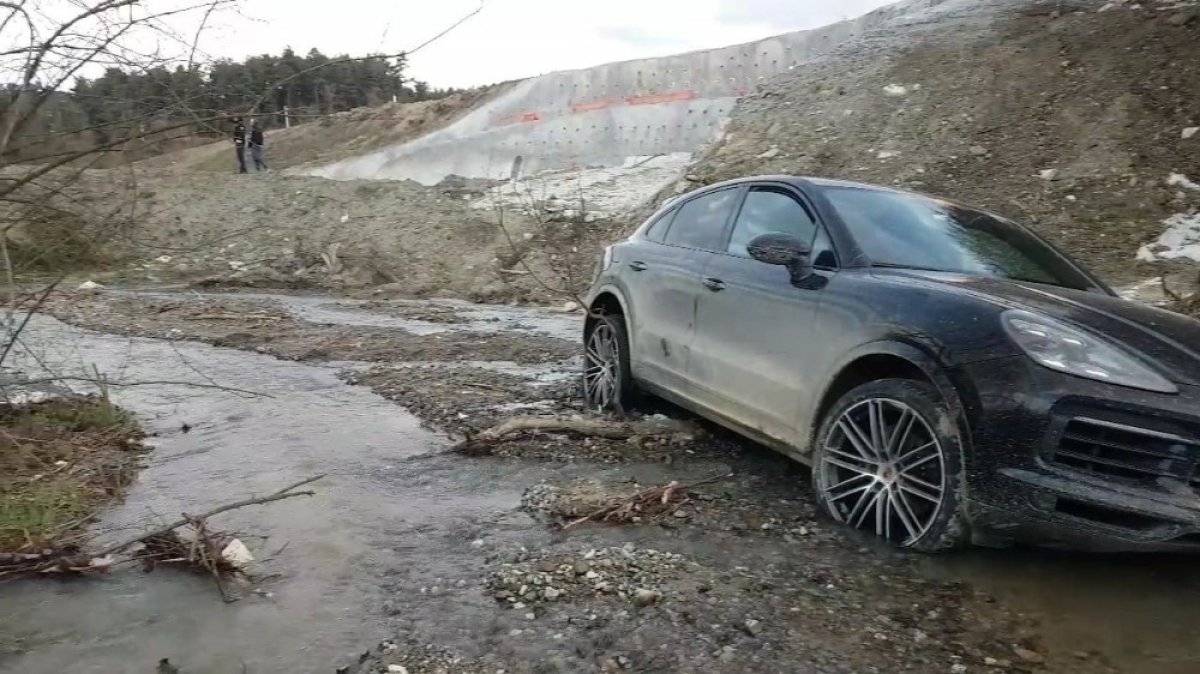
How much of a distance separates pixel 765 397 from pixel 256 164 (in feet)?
87.2

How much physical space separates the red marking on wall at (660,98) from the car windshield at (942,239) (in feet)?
62.1

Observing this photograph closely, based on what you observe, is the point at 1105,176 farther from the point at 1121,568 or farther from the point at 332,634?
the point at 332,634

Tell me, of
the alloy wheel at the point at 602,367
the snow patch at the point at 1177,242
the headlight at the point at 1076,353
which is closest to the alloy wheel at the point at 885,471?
the headlight at the point at 1076,353

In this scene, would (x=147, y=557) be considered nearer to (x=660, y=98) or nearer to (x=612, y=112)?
(x=660, y=98)

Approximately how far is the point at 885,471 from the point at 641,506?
1.16 metres

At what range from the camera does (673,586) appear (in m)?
3.56

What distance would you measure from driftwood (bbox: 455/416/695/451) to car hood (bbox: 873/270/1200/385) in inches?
82.9

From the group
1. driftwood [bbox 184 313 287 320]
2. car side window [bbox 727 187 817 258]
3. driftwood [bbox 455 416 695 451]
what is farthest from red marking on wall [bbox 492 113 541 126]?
car side window [bbox 727 187 817 258]

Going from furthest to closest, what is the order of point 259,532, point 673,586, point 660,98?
point 660,98
point 259,532
point 673,586

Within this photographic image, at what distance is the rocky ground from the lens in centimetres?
305

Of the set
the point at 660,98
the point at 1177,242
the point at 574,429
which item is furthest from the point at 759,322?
the point at 660,98

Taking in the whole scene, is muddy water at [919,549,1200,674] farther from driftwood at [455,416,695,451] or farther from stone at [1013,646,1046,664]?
driftwood at [455,416,695,451]

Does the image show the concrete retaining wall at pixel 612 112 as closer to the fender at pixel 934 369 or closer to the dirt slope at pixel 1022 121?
the dirt slope at pixel 1022 121

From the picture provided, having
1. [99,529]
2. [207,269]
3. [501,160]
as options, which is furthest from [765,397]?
[501,160]
